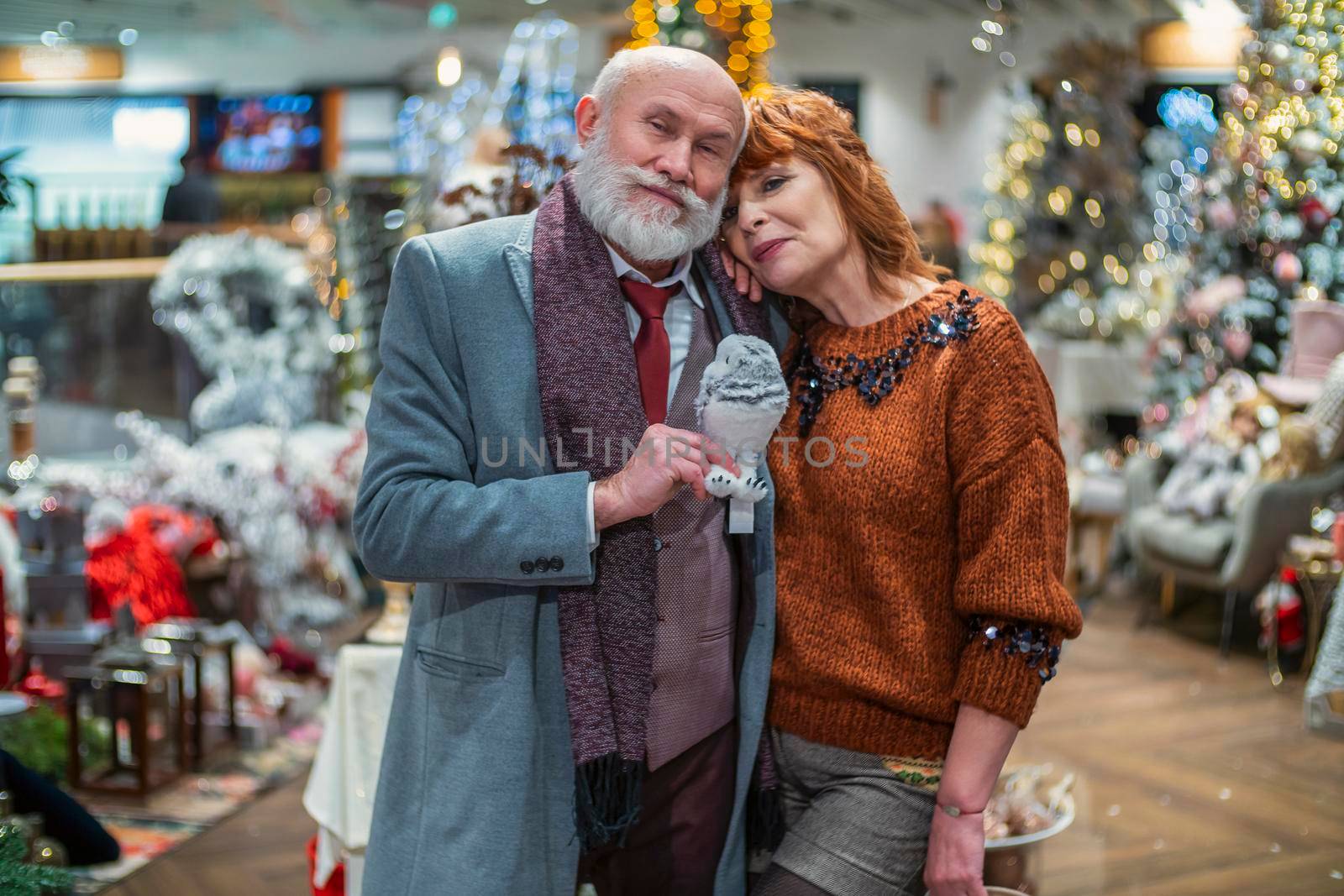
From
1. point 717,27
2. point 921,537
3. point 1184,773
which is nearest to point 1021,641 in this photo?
point 921,537

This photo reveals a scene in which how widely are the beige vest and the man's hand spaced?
124 millimetres

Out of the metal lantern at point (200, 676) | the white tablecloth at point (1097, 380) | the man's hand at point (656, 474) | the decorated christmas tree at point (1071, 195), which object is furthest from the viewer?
the decorated christmas tree at point (1071, 195)

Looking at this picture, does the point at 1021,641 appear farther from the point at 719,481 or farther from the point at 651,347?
the point at 651,347

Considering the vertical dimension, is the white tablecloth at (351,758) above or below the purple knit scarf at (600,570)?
below

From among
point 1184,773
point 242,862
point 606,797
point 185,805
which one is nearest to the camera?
point 606,797

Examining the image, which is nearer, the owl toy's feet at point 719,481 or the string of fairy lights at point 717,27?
the owl toy's feet at point 719,481

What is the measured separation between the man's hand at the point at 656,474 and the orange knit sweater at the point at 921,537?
0.76 feet

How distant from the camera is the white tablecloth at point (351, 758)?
7.72 feet

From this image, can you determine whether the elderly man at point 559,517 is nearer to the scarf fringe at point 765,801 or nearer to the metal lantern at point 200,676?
the scarf fringe at point 765,801

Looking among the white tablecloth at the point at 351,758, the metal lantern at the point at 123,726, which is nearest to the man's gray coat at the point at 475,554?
the white tablecloth at the point at 351,758

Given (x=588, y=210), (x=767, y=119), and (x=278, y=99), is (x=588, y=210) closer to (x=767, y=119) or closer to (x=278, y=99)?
(x=767, y=119)

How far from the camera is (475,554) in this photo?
1.47 metres

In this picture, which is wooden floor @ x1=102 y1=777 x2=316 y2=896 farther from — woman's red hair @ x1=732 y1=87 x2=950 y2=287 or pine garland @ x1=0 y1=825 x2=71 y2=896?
woman's red hair @ x1=732 y1=87 x2=950 y2=287

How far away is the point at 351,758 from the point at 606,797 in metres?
1.07
